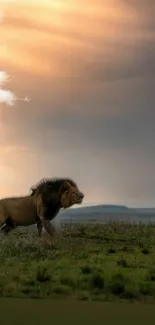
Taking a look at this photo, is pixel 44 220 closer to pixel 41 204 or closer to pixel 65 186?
pixel 41 204

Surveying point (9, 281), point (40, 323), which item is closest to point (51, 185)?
point (9, 281)

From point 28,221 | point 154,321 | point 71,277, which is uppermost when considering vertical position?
point 28,221

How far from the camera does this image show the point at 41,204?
27.7 feet

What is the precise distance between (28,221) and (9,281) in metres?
1.94

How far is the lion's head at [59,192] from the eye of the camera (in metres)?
8.08

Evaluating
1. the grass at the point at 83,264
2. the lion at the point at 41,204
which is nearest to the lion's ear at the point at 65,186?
the lion at the point at 41,204

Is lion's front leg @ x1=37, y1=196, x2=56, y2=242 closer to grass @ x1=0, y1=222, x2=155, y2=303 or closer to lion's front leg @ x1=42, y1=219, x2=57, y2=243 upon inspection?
lion's front leg @ x1=42, y1=219, x2=57, y2=243

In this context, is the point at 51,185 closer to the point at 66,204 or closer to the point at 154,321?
the point at 66,204

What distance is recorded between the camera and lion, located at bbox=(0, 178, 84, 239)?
8.16 meters

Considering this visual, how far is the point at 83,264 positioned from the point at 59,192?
1.47 metres

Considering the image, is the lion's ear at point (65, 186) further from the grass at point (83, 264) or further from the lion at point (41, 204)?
the grass at point (83, 264)

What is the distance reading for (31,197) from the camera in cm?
865

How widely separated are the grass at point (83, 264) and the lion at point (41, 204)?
19 cm

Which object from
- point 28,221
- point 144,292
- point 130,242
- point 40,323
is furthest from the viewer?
point 28,221
